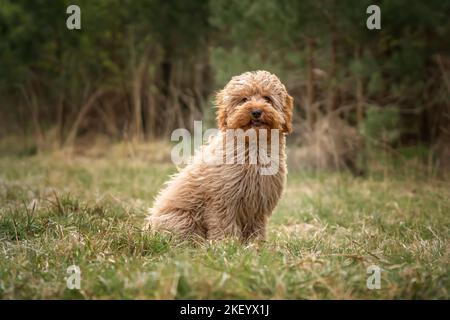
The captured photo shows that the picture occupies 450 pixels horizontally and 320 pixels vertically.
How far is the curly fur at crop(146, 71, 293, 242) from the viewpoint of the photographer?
15.6 ft

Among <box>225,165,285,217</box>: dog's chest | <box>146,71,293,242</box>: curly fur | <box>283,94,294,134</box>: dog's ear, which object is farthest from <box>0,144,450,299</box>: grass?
<box>283,94,294,134</box>: dog's ear

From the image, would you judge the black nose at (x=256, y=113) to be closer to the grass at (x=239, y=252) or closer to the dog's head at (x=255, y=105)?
the dog's head at (x=255, y=105)

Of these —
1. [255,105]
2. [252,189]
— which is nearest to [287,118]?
[255,105]

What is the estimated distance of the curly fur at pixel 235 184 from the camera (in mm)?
4754

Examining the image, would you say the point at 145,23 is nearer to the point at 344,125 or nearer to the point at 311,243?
the point at 344,125

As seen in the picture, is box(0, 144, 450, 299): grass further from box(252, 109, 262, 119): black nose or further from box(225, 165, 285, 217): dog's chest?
box(252, 109, 262, 119): black nose

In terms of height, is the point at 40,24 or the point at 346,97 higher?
the point at 40,24

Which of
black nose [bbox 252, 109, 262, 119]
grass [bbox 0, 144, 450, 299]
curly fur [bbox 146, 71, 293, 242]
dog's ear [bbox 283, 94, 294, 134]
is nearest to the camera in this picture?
grass [bbox 0, 144, 450, 299]

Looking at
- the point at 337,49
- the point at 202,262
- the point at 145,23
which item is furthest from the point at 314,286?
the point at 145,23

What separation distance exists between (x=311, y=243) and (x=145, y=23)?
8.79m

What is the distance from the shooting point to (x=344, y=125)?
9750mm

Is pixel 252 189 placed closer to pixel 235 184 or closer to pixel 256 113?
pixel 235 184

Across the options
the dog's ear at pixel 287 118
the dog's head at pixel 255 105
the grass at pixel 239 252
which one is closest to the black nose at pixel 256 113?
the dog's head at pixel 255 105

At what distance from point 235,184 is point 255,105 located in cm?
71
